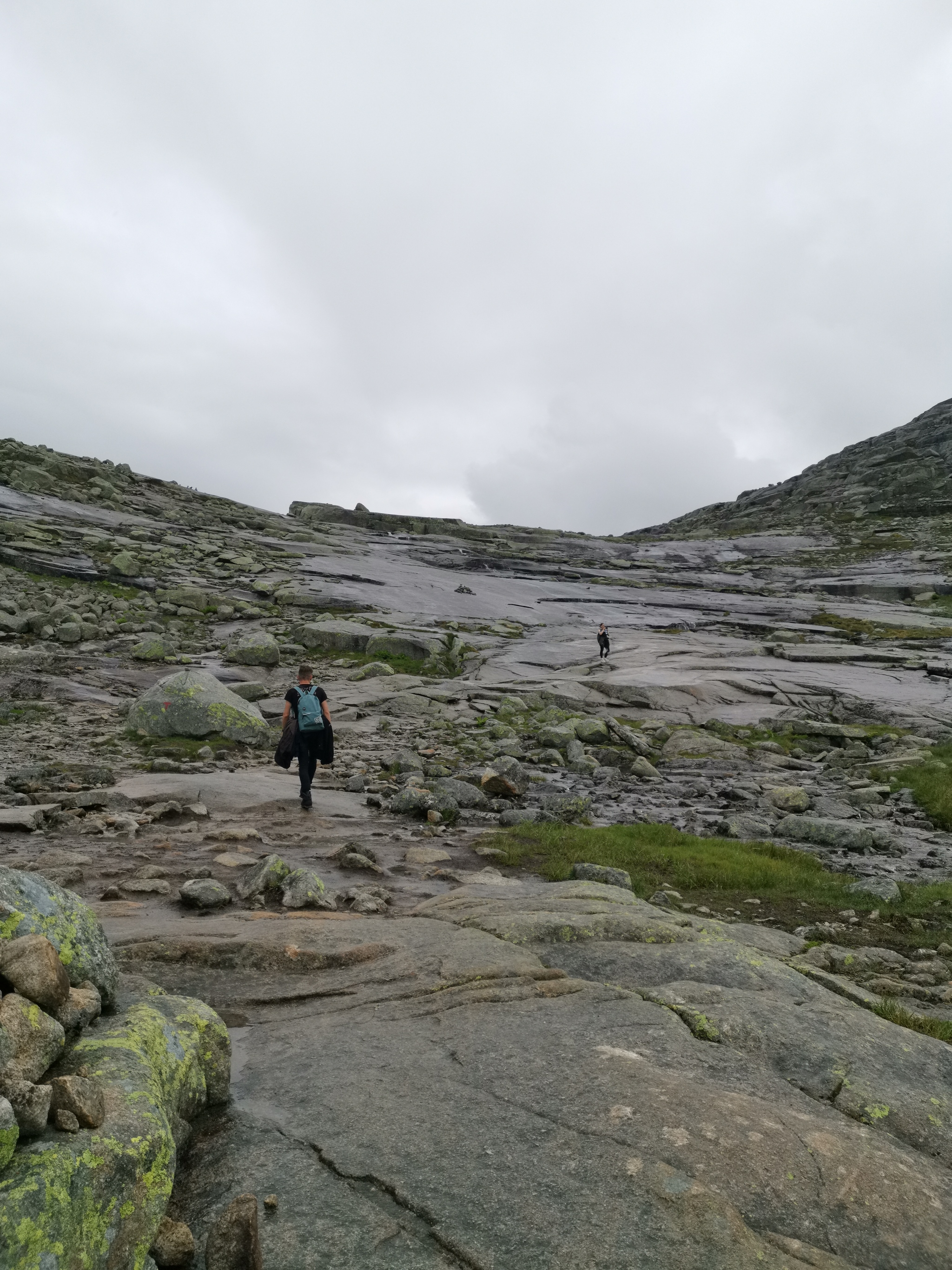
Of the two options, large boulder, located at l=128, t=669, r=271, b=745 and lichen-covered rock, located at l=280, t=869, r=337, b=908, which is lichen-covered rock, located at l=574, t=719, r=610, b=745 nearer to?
large boulder, located at l=128, t=669, r=271, b=745

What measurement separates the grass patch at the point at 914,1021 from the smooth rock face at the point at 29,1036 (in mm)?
7739

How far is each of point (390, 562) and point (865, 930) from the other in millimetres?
74558

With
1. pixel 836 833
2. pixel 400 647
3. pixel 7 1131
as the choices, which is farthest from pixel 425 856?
pixel 400 647

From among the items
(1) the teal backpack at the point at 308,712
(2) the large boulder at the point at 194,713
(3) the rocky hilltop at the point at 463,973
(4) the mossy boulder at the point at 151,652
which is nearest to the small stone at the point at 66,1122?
(3) the rocky hilltop at the point at 463,973

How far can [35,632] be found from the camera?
112 ft

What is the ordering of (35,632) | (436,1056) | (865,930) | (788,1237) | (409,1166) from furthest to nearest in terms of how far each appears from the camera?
(35,632) → (865,930) → (436,1056) → (409,1166) → (788,1237)

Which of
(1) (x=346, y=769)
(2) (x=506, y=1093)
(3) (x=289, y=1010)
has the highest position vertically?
(2) (x=506, y=1093)

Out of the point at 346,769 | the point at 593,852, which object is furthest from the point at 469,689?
the point at 593,852

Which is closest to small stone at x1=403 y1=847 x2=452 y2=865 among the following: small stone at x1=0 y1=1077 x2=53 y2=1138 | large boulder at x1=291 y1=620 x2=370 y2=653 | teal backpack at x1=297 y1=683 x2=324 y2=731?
teal backpack at x1=297 y1=683 x2=324 y2=731

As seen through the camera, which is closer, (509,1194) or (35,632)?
(509,1194)

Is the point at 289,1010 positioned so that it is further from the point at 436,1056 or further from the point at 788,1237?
the point at 788,1237

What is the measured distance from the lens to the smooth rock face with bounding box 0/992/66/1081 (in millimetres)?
3691

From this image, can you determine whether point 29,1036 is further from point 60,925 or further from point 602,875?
point 602,875

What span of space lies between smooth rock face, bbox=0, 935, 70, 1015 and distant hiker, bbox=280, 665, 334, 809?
41.0 ft
